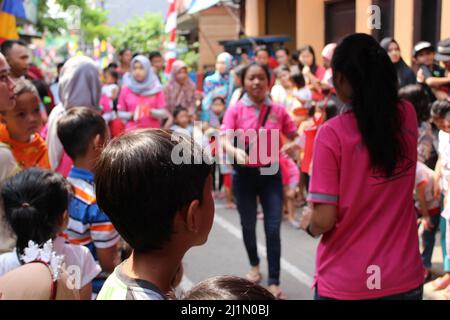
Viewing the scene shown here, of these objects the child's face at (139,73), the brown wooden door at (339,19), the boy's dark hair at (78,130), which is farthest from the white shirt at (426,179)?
the child's face at (139,73)

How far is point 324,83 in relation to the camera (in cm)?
349

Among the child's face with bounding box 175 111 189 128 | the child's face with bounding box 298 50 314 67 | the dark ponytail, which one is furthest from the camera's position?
the child's face with bounding box 175 111 189 128

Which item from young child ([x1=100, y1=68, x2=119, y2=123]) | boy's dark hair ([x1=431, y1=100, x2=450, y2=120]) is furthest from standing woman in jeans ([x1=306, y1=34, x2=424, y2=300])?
young child ([x1=100, y1=68, x2=119, y2=123])

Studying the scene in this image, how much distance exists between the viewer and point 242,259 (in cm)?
441

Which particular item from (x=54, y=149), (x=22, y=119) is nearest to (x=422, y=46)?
(x=22, y=119)

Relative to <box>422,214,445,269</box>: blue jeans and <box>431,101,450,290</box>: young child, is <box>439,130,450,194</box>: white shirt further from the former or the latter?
<box>422,214,445,269</box>: blue jeans

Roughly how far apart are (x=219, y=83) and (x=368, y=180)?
12.6 ft

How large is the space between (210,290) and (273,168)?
2.50 m

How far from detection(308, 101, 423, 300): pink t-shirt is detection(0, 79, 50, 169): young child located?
4.82ft

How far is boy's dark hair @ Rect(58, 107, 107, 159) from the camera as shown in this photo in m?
2.52

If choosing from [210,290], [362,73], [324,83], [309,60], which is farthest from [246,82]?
[210,290]

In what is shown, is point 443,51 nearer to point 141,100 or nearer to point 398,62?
point 398,62

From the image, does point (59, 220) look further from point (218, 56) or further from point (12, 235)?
point (218, 56)

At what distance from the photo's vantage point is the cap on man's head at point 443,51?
2.34m
